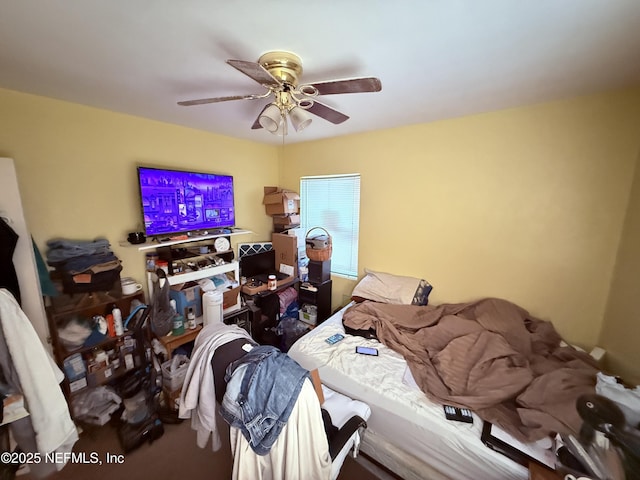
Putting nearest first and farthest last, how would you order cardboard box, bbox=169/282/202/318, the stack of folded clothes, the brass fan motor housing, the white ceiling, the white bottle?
the white ceiling, the brass fan motor housing, the stack of folded clothes, the white bottle, cardboard box, bbox=169/282/202/318

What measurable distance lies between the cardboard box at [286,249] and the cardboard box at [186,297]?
1.06 meters

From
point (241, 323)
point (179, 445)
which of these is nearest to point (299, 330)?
point (241, 323)

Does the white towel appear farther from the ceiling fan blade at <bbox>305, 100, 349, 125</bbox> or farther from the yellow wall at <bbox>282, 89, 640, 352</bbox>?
the yellow wall at <bbox>282, 89, 640, 352</bbox>

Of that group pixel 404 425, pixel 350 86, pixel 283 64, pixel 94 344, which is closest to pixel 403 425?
pixel 404 425

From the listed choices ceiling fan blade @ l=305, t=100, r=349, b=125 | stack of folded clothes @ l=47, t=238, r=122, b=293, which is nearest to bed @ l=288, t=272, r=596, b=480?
stack of folded clothes @ l=47, t=238, r=122, b=293

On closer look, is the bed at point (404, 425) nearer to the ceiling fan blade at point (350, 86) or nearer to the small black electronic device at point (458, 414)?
the small black electronic device at point (458, 414)

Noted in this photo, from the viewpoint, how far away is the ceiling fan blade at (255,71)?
0.89 metres

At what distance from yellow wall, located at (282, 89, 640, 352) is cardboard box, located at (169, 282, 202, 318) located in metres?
1.91

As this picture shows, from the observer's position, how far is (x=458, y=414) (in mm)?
1301

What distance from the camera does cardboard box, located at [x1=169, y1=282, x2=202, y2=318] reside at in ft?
6.97

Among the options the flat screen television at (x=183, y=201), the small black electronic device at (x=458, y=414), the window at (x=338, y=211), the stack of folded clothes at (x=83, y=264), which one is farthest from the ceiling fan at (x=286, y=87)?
the small black electronic device at (x=458, y=414)

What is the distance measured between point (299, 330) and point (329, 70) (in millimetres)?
2444

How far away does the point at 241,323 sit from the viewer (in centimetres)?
259

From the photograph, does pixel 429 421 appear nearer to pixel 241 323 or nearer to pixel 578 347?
pixel 578 347
